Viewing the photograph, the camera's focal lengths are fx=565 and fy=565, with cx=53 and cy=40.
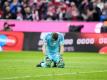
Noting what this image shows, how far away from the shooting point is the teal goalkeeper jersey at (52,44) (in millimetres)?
20688

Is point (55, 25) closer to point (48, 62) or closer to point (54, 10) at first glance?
point (54, 10)

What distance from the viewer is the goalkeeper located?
20578 millimetres

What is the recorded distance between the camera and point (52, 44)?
20.9 metres

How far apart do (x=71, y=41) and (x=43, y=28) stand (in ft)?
11.6

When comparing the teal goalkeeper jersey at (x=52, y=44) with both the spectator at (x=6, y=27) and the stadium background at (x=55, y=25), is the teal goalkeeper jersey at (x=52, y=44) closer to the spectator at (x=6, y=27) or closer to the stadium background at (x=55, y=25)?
the stadium background at (x=55, y=25)

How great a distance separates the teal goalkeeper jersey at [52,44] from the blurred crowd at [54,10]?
13396mm

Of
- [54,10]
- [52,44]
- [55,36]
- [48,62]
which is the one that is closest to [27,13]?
[54,10]

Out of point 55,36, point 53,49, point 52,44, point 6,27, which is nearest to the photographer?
point 55,36

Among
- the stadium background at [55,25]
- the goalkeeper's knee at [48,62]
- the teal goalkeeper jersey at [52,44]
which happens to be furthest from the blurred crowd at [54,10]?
the goalkeeper's knee at [48,62]

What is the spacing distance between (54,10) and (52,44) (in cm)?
1520

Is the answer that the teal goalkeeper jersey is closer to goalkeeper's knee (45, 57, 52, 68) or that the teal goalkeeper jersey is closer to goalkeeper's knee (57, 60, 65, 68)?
goalkeeper's knee (45, 57, 52, 68)

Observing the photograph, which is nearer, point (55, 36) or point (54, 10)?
point (55, 36)

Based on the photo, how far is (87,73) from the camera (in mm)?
18188

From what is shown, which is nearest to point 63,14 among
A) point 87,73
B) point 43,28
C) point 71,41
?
point 43,28
